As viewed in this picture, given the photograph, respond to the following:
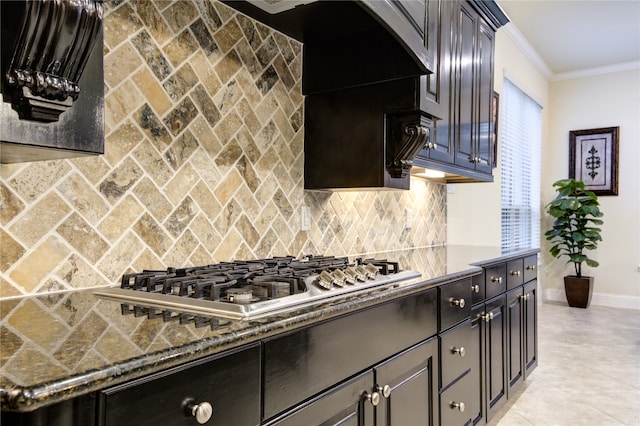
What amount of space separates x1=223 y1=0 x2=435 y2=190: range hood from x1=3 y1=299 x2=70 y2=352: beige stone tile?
1.29 metres

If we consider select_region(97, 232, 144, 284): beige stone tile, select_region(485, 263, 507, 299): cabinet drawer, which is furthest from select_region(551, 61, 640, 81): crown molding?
select_region(97, 232, 144, 284): beige stone tile

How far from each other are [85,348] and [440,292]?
4.38ft

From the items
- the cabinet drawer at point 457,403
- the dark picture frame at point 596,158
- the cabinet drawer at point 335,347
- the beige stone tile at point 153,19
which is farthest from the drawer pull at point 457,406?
the dark picture frame at point 596,158

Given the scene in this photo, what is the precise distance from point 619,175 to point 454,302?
5104 millimetres

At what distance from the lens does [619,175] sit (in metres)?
5.76

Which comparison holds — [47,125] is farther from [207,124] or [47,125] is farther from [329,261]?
[329,261]

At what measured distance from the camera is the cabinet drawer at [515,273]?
8.70ft

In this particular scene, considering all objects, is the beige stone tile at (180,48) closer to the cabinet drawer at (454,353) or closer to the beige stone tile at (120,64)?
the beige stone tile at (120,64)

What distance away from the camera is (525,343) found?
2.94 meters

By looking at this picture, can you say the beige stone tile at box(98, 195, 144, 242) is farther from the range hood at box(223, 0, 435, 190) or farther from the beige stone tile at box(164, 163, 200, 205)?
the range hood at box(223, 0, 435, 190)

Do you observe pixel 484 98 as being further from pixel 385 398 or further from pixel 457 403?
pixel 385 398

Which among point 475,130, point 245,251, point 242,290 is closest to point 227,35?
point 245,251

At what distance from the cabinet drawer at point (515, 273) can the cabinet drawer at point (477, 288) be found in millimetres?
454

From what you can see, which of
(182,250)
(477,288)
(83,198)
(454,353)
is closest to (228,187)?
(182,250)
